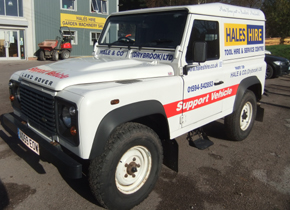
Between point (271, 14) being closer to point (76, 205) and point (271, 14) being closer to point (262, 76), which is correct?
point (262, 76)

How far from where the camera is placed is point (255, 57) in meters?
5.07

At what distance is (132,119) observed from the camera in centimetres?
280

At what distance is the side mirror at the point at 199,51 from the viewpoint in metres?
3.33

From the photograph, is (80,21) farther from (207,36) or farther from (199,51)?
(199,51)

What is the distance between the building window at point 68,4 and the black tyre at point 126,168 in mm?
22266

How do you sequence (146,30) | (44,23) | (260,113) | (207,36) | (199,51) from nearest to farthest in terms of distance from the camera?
(199,51)
(207,36)
(146,30)
(260,113)
(44,23)

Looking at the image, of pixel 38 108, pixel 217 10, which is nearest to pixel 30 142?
pixel 38 108

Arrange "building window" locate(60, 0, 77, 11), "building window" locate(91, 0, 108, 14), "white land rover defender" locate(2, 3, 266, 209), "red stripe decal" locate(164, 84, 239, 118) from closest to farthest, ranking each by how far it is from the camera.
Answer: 1. "white land rover defender" locate(2, 3, 266, 209)
2. "red stripe decal" locate(164, 84, 239, 118)
3. "building window" locate(60, 0, 77, 11)
4. "building window" locate(91, 0, 108, 14)

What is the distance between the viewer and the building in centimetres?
1994

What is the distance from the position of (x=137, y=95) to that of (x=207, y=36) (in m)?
1.73

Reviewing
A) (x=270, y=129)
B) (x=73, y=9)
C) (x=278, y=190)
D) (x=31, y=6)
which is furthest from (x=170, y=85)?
(x=73, y=9)

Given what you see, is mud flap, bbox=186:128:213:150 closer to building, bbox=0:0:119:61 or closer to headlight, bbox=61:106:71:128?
headlight, bbox=61:106:71:128

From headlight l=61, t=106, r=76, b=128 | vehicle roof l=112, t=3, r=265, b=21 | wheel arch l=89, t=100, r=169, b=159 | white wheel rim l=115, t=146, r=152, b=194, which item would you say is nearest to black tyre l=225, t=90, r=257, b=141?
vehicle roof l=112, t=3, r=265, b=21

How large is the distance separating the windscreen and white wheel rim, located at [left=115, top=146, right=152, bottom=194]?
1.54 meters
